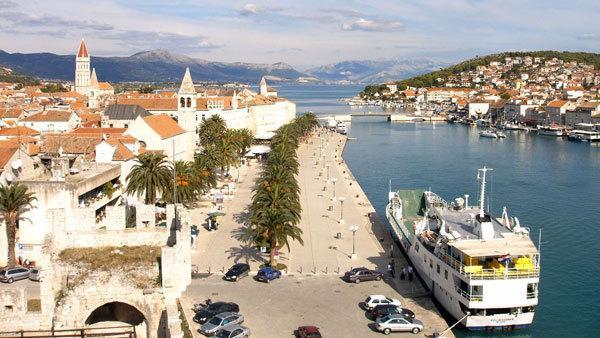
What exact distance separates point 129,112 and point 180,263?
189ft

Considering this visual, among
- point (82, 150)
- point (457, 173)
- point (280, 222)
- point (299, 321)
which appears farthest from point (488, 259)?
point (457, 173)

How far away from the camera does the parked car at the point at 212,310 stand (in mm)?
26797

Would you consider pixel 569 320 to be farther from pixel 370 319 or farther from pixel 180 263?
pixel 180 263

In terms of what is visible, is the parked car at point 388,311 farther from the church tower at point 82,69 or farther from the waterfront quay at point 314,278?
the church tower at point 82,69

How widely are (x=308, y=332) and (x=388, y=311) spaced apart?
4.38 m

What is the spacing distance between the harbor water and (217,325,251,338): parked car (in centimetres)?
1084

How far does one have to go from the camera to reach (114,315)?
77.5 feet

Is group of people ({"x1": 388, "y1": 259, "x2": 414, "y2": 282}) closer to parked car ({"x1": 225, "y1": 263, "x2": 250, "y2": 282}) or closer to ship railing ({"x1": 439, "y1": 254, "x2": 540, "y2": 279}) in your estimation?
ship railing ({"x1": 439, "y1": 254, "x2": 540, "y2": 279})

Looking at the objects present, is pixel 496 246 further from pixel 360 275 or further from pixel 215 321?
pixel 215 321

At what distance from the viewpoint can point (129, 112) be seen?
76.1 m

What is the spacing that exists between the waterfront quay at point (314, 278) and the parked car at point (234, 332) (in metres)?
0.81

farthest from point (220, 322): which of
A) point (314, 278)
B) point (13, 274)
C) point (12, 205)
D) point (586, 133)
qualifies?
point (586, 133)

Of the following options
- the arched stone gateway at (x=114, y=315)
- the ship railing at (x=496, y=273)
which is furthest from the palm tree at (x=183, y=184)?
the ship railing at (x=496, y=273)

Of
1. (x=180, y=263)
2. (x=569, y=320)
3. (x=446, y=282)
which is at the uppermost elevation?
(x=180, y=263)
